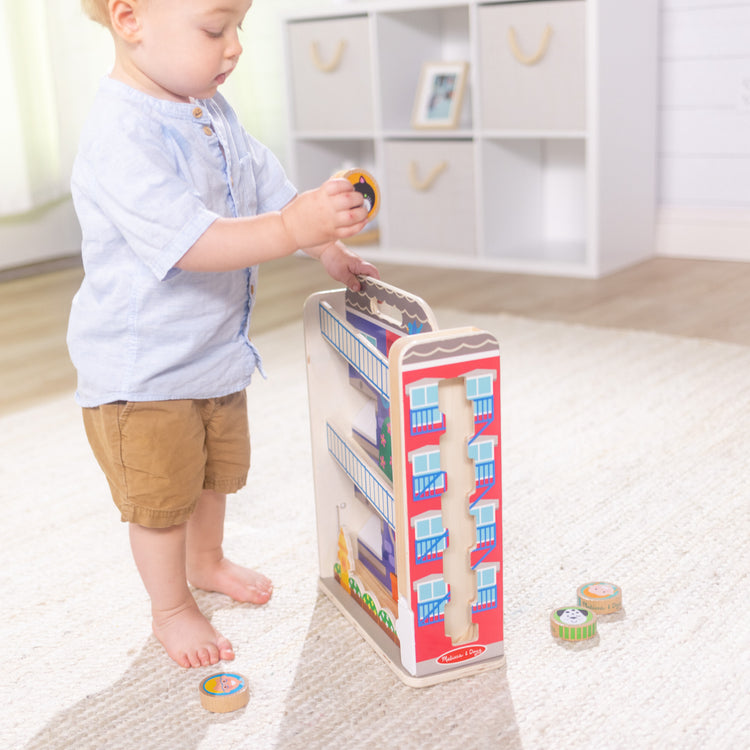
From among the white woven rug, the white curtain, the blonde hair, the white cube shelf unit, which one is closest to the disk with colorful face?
the blonde hair

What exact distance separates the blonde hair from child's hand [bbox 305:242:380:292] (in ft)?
0.83

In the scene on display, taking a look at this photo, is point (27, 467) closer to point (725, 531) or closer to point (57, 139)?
point (725, 531)

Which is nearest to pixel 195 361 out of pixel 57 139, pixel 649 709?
pixel 649 709

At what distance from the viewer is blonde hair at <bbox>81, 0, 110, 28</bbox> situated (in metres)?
0.77

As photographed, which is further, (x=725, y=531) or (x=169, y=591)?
(x=725, y=531)

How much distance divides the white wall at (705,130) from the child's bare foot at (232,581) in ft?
5.49

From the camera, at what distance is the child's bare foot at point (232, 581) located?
97 cm

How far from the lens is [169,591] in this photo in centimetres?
90

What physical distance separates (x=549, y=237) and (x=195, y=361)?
1.82m

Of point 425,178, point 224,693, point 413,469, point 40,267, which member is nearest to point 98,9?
point 413,469

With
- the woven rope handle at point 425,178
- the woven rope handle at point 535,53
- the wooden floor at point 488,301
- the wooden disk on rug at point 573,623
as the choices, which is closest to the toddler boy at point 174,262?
the wooden disk on rug at point 573,623

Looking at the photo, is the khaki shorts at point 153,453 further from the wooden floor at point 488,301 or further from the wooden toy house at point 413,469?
the wooden floor at point 488,301

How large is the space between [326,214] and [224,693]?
15.2 inches

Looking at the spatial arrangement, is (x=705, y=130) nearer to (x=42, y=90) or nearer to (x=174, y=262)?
(x=42, y=90)
